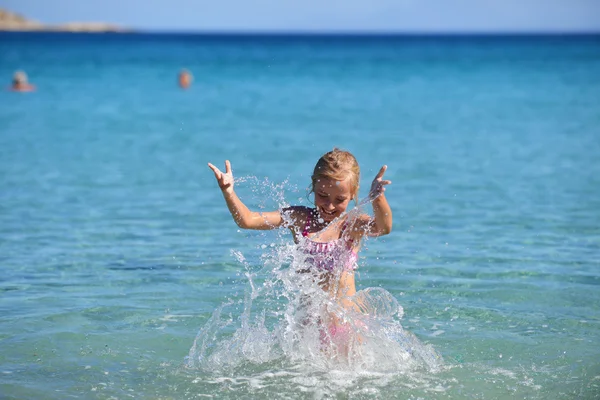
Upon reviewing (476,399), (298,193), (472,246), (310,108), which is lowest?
(476,399)

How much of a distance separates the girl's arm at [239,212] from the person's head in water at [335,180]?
33 cm

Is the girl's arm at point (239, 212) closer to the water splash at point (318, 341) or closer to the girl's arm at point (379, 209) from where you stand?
the water splash at point (318, 341)

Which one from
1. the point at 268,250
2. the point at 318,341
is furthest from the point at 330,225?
the point at 268,250

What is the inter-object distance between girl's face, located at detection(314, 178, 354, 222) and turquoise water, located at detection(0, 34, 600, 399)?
618mm

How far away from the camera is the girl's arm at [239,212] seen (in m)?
5.15

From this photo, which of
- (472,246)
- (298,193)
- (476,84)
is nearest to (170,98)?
(476,84)

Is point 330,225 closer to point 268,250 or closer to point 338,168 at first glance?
point 338,168

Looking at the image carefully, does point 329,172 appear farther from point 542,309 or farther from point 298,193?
point 298,193

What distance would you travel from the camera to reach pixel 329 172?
516 cm

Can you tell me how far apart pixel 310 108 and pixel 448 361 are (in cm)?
1923

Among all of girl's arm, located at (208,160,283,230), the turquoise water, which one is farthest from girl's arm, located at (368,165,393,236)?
the turquoise water

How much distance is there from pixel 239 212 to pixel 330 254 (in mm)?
643

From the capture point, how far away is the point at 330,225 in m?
5.37

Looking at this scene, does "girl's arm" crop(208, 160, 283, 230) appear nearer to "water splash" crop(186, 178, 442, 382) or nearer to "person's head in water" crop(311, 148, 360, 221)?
"water splash" crop(186, 178, 442, 382)
